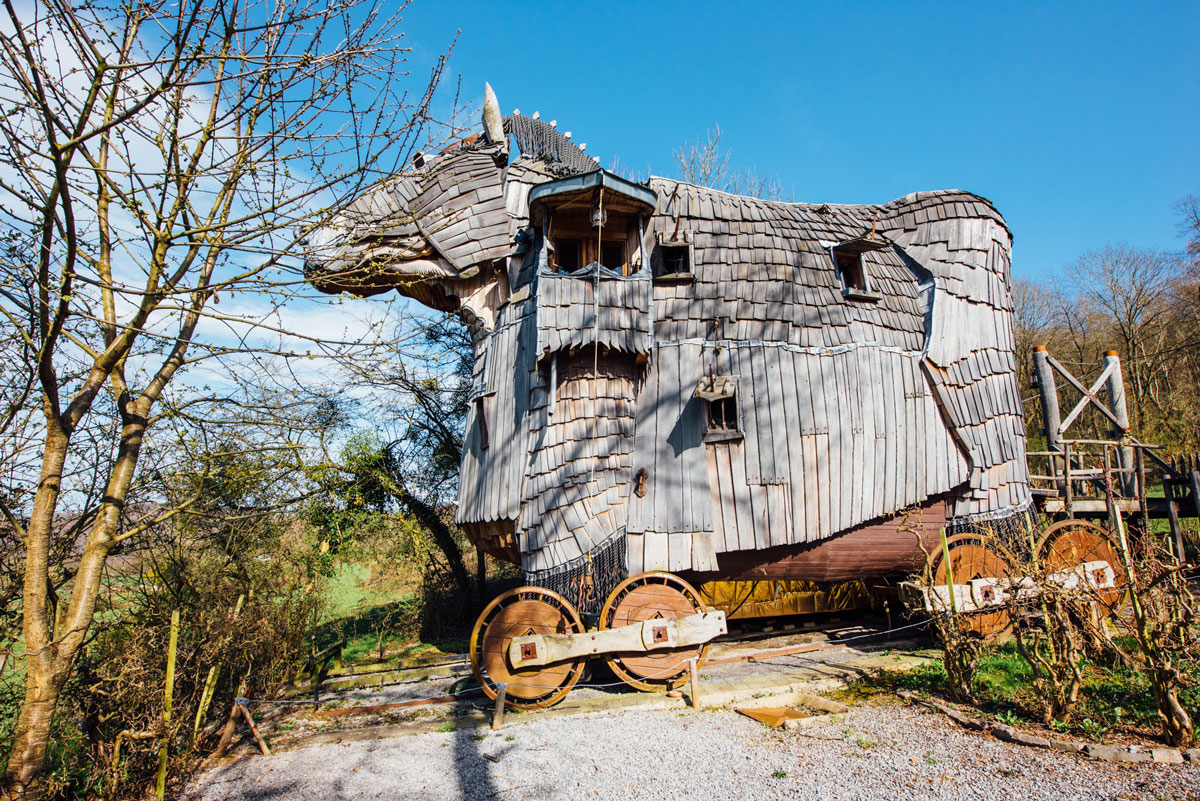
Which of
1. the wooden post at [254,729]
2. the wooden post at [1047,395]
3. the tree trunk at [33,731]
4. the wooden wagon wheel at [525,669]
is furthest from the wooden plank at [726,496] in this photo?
the tree trunk at [33,731]

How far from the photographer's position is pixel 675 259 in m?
9.49

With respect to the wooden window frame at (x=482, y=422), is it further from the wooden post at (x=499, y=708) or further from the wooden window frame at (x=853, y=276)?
the wooden window frame at (x=853, y=276)

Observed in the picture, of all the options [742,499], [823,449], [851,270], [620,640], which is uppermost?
[851,270]

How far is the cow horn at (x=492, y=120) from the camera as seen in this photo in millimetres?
10391

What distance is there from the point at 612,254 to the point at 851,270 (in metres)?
3.88

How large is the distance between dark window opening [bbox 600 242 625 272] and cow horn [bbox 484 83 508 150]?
2669 mm

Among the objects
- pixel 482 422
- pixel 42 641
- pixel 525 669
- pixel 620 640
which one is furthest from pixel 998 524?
pixel 42 641

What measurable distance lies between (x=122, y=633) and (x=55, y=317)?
3.84 metres

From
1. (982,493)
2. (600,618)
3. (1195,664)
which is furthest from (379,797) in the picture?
(982,493)

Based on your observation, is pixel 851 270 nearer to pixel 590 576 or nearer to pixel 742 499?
pixel 742 499

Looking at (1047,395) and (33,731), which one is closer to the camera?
(33,731)

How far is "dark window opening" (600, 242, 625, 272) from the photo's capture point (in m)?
9.54

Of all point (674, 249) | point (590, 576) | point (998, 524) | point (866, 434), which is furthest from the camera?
point (674, 249)

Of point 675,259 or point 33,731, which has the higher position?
point 675,259
